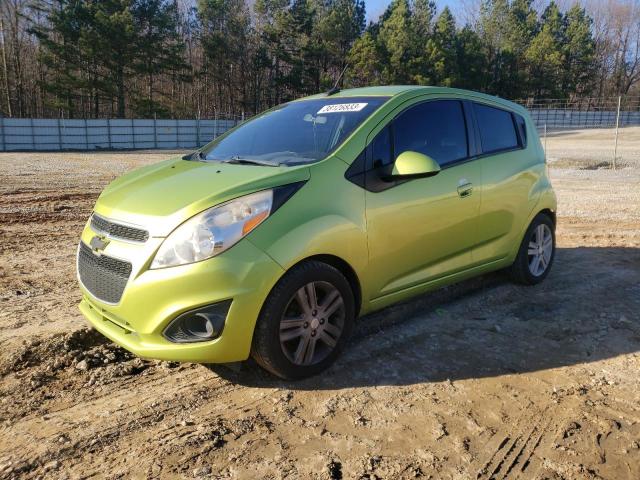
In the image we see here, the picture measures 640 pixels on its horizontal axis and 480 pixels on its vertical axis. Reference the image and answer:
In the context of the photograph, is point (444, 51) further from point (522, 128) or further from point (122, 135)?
point (522, 128)

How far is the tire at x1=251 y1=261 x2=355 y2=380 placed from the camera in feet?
9.95

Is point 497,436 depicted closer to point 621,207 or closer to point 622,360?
point 622,360

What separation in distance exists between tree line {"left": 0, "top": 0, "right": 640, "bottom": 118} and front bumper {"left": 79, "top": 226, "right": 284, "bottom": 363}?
101ft

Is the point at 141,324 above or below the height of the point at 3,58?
below

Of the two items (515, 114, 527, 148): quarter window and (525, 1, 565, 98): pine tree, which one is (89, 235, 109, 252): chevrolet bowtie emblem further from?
(525, 1, 565, 98): pine tree

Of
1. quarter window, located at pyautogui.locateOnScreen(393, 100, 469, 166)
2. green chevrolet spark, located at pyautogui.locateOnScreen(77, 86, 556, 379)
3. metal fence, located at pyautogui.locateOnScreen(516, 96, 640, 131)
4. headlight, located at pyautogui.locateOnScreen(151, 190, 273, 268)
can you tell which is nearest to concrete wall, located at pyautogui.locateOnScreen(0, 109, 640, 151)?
metal fence, located at pyautogui.locateOnScreen(516, 96, 640, 131)

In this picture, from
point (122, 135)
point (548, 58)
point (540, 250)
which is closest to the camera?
point (540, 250)

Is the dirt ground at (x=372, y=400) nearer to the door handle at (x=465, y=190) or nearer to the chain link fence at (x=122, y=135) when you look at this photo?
the door handle at (x=465, y=190)

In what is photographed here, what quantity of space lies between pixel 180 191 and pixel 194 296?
→ 0.70m

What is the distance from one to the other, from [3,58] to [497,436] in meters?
53.0

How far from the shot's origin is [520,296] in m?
4.93

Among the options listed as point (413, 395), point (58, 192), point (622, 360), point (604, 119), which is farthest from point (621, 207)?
Answer: point (604, 119)

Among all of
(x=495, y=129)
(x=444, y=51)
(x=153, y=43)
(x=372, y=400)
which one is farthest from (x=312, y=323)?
(x=444, y=51)

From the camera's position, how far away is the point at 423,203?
3781mm
